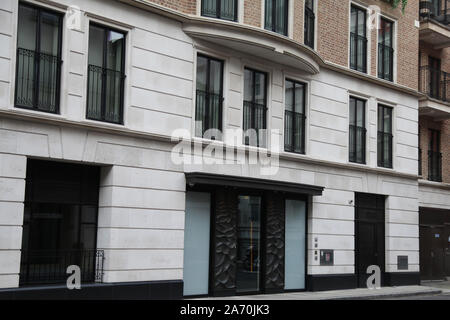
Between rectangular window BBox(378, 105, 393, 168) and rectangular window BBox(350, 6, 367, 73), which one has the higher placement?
rectangular window BBox(350, 6, 367, 73)

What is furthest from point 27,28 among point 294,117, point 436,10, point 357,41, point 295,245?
point 436,10

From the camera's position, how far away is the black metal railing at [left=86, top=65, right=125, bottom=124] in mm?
14938

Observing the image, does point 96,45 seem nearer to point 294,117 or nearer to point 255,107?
point 255,107

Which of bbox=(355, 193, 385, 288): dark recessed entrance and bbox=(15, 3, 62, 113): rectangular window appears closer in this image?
bbox=(15, 3, 62, 113): rectangular window

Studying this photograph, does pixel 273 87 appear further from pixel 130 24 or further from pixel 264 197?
pixel 130 24

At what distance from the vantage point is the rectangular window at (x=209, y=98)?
17.2 metres

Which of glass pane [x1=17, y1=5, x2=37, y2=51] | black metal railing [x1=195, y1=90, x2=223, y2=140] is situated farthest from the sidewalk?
glass pane [x1=17, y1=5, x2=37, y2=51]

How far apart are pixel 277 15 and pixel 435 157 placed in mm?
11927

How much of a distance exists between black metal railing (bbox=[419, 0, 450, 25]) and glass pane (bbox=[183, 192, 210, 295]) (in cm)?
1455

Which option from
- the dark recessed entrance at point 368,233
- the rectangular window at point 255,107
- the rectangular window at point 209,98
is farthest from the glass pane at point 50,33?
the dark recessed entrance at point 368,233

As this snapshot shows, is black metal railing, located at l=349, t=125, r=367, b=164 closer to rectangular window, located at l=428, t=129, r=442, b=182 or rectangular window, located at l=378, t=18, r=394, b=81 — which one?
rectangular window, located at l=378, t=18, r=394, b=81

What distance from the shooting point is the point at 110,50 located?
15.4 meters

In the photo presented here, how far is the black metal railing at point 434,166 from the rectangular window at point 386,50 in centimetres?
501

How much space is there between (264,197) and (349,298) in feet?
13.0
